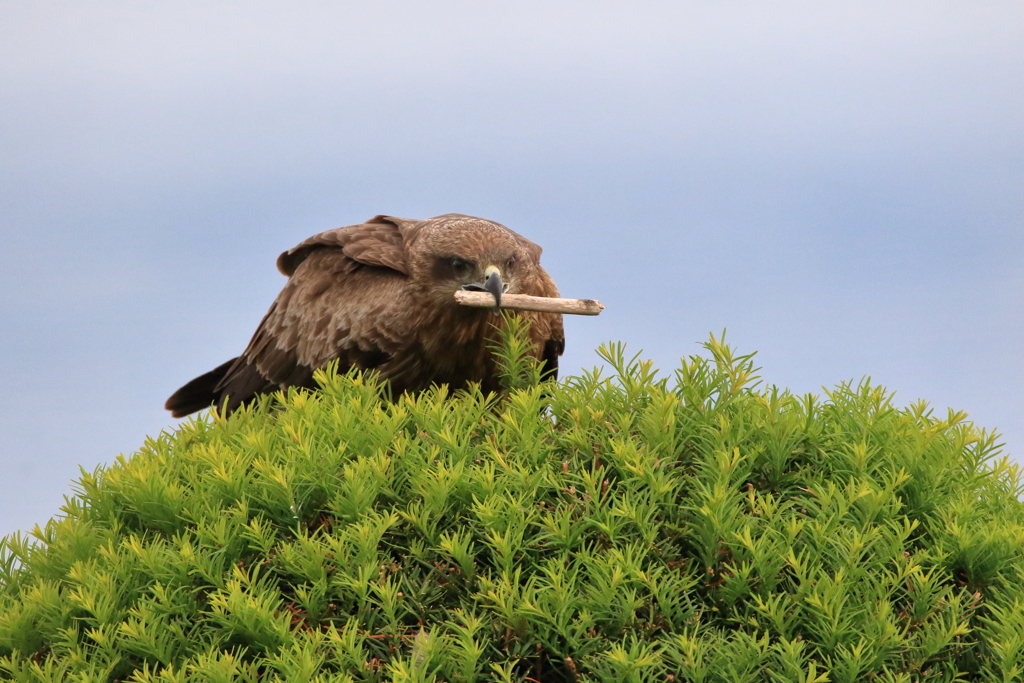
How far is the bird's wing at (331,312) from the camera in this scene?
6.57m

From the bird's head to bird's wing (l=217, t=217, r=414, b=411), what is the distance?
272 mm

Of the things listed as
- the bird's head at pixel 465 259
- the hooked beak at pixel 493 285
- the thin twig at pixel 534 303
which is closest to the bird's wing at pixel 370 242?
the bird's head at pixel 465 259

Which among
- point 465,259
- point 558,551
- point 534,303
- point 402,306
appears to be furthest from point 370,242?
point 558,551

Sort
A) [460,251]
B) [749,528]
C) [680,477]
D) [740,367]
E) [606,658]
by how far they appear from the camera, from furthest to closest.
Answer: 1. [460,251]
2. [740,367]
3. [680,477]
4. [749,528]
5. [606,658]

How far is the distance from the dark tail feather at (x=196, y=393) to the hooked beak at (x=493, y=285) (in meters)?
2.88

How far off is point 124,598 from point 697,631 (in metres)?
2.06

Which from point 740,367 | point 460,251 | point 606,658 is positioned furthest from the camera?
point 460,251

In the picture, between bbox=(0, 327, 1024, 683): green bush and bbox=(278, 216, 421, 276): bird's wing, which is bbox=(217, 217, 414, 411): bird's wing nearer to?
bbox=(278, 216, 421, 276): bird's wing

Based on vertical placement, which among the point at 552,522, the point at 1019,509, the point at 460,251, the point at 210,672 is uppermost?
the point at 460,251

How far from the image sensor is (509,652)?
3273mm

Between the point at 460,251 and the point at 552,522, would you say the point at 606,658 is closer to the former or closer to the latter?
the point at 552,522

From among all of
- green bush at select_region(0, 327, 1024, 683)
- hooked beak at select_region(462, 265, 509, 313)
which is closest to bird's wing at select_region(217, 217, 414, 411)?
hooked beak at select_region(462, 265, 509, 313)

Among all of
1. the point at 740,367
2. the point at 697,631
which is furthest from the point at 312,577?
the point at 740,367

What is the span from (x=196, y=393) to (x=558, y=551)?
218 inches
